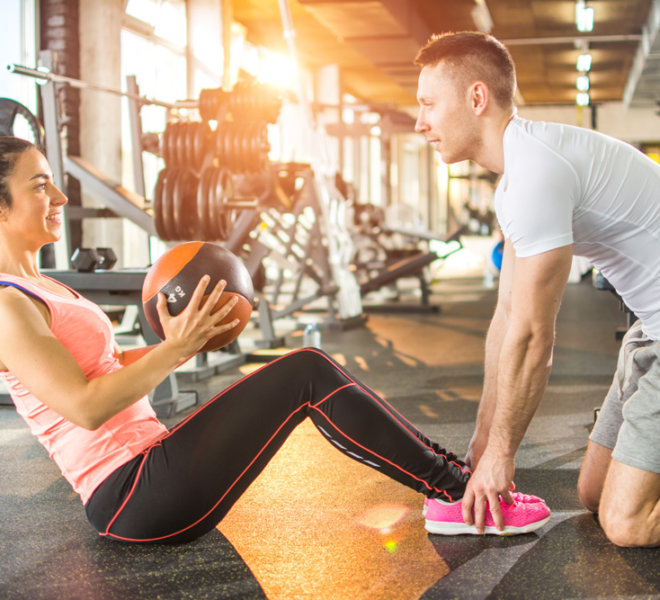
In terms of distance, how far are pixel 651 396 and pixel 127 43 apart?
254 inches

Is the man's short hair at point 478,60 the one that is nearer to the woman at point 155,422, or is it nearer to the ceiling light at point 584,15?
the woman at point 155,422

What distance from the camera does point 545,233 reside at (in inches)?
54.5

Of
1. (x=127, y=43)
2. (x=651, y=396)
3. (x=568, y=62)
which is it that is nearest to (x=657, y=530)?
(x=651, y=396)

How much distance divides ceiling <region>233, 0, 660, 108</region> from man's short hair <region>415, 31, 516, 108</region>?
6.60 m

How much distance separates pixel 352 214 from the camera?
8203mm

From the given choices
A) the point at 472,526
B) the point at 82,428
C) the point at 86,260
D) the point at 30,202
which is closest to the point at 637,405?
the point at 472,526

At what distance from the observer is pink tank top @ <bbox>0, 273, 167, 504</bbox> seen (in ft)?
4.65

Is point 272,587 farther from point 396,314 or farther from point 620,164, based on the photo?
point 396,314

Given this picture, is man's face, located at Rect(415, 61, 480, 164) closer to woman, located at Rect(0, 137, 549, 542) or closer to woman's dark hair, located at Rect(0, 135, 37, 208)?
woman, located at Rect(0, 137, 549, 542)

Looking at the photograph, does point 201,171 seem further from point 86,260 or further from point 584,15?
point 584,15

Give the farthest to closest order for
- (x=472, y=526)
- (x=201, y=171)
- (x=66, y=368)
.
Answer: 1. (x=201, y=171)
2. (x=472, y=526)
3. (x=66, y=368)

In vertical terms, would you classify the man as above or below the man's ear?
below

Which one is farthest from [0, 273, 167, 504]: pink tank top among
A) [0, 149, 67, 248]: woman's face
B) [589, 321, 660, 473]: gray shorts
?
[589, 321, 660, 473]: gray shorts

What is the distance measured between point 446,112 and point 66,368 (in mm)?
885
